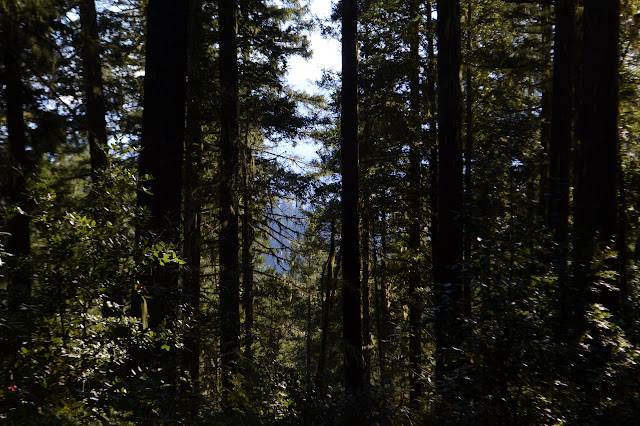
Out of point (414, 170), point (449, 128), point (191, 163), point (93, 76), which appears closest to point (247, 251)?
point (191, 163)

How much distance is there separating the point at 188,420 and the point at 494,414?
336 centimetres

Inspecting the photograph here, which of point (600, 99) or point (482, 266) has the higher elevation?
point (600, 99)

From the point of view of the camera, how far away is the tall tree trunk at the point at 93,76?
19.5 feet

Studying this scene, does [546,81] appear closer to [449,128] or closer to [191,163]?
[449,128]

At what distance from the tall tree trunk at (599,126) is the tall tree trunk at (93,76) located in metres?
7.16

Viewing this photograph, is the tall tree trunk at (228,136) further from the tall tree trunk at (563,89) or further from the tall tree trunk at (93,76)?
the tall tree trunk at (563,89)

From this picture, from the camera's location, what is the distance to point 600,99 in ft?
23.2

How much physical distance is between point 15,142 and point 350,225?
7029mm

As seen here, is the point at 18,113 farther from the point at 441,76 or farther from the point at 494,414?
the point at 494,414

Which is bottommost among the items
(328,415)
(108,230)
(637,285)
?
(328,415)

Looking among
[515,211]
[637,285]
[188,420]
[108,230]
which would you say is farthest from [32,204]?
[637,285]

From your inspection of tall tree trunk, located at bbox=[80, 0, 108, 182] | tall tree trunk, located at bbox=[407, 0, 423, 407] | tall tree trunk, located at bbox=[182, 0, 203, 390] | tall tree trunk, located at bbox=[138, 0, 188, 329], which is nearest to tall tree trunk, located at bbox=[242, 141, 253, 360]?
tall tree trunk, located at bbox=[182, 0, 203, 390]

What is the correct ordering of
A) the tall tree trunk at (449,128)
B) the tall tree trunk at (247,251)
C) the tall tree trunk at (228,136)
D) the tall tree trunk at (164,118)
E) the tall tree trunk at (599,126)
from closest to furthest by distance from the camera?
the tall tree trunk at (164,118) < the tall tree trunk at (599,126) < the tall tree trunk at (449,128) < the tall tree trunk at (247,251) < the tall tree trunk at (228,136)

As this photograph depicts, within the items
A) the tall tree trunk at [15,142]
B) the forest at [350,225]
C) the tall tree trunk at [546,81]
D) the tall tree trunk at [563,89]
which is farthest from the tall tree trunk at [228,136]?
the tall tree trunk at [546,81]
